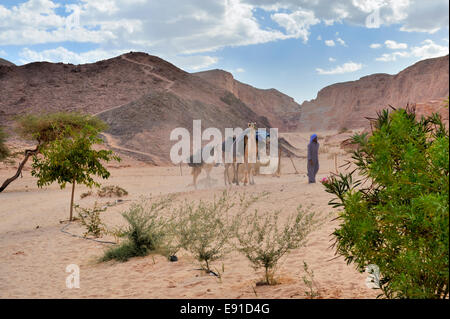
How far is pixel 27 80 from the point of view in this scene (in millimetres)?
57031

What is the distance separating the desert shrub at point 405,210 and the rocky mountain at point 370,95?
75046mm

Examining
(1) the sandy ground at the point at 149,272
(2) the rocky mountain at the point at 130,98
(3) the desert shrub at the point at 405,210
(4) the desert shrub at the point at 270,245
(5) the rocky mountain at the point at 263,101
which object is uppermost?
(5) the rocky mountain at the point at 263,101

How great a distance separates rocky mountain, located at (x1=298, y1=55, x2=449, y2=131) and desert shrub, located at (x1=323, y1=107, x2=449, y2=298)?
246 feet

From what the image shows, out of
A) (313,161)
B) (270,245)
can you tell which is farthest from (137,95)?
(270,245)

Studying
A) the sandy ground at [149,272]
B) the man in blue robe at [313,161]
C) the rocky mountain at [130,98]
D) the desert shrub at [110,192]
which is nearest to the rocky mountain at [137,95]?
the rocky mountain at [130,98]

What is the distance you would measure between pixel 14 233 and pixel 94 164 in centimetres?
264

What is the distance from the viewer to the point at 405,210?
2.60 metres

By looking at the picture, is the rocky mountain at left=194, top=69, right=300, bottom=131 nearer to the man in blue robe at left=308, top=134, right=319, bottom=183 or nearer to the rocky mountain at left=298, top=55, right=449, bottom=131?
the rocky mountain at left=298, top=55, right=449, bottom=131

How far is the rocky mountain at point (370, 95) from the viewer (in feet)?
260

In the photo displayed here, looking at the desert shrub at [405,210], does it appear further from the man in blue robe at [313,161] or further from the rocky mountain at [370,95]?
the rocky mountain at [370,95]

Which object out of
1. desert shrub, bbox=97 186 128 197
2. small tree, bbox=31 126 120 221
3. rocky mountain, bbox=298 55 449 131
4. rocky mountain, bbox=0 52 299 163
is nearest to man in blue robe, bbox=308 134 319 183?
small tree, bbox=31 126 120 221

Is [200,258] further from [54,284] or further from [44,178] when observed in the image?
[44,178]

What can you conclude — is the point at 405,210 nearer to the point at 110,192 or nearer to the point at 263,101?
the point at 110,192
